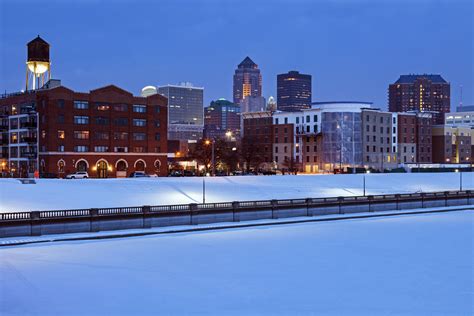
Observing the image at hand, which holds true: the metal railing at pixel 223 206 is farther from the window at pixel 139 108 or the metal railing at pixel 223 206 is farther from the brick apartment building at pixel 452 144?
the brick apartment building at pixel 452 144

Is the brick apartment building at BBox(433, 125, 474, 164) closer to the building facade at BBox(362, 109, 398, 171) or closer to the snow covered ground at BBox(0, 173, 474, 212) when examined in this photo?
the building facade at BBox(362, 109, 398, 171)

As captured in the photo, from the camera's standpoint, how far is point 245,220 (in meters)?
54.9

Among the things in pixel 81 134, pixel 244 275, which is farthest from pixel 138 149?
pixel 244 275

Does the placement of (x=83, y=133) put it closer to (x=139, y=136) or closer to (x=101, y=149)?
(x=101, y=149)

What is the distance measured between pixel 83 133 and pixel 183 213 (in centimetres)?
6410

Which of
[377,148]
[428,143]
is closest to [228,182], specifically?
[377,148]

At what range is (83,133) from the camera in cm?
11006

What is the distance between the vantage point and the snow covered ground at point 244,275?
883 inches

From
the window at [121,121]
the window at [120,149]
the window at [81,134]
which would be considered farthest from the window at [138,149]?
the window at [81,134]

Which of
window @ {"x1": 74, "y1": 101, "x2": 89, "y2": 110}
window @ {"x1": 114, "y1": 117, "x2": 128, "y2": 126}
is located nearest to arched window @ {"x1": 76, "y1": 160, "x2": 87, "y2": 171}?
window @ {"x1": 74, "y1": 101, "x2": 89, "y2": 110}

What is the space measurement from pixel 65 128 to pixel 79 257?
255ft

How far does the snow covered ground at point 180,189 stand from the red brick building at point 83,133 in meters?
31.3

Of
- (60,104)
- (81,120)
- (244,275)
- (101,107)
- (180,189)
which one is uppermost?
(60,104)

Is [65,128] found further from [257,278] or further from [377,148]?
[257,278]
